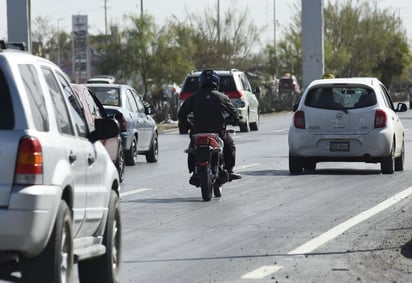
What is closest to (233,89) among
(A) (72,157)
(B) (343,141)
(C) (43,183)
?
(B) (343,141)

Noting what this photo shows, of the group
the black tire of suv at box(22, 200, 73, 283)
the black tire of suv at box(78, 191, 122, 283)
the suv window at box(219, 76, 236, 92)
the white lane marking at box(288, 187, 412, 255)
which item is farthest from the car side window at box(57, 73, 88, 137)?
the suv window at box(219, 76, 236, 92)

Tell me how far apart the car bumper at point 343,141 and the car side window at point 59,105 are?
591 inches

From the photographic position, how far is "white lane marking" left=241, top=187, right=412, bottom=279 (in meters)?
13.5

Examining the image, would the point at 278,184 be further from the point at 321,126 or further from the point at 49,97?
the point at 49,97

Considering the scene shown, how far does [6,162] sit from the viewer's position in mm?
8828

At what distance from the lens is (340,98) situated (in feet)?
83.1

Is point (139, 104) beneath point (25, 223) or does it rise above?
above

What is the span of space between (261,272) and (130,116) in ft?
50.8

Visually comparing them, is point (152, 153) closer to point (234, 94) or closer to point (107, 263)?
point (234, 94)

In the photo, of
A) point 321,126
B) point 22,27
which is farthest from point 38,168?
point 22,27

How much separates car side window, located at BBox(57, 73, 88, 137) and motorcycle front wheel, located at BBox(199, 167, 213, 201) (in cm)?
842

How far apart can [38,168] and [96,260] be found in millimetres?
1686

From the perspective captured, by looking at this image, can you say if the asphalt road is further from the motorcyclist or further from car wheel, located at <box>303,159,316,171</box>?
the motorcyclist

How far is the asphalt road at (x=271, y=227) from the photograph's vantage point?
39.2 ft
